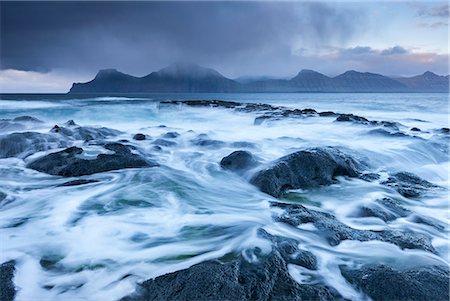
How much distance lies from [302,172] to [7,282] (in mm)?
4296

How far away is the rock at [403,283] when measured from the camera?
2684mm

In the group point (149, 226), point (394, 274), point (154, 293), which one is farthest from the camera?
point (149, 226)

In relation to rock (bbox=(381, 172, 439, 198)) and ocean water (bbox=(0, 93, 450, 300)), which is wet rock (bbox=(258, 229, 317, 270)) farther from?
rock (bbox=(381, 172, 439, 198))

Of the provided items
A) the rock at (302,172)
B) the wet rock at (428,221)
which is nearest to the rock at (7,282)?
the rock at (302,172)

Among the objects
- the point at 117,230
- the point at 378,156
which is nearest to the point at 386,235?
the point at 117,230

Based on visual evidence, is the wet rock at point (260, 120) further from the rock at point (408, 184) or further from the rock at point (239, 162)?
the rock at point (408, 184)

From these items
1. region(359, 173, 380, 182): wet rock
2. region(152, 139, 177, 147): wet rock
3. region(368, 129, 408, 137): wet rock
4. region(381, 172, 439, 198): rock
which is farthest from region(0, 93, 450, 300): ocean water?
region(368, 129, 408, 137): wet rock

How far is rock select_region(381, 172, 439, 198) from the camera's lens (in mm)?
5754

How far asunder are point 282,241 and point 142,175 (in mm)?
3384

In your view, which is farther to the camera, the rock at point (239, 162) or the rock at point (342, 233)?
the rock at point (239, 162)

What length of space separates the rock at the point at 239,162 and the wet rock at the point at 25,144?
4456 mm

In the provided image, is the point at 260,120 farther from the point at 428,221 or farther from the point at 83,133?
the point at 428,221

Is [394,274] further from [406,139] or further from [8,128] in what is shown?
[8,128]

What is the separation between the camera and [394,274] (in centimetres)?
285
